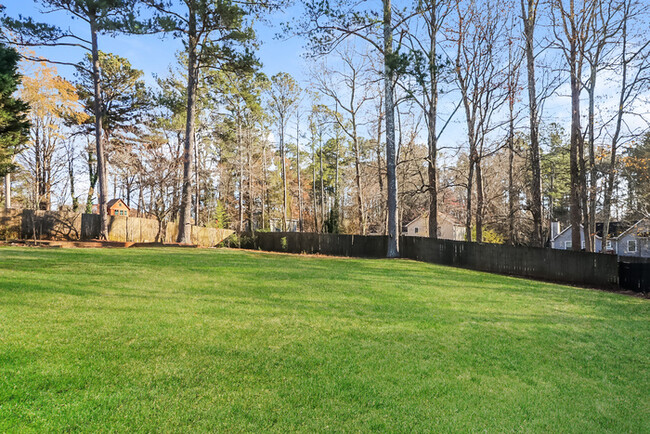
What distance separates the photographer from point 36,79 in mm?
19953

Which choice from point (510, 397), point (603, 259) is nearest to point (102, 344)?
point (510, 397)

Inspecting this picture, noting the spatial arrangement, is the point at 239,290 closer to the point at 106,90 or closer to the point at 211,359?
the point at 211,359

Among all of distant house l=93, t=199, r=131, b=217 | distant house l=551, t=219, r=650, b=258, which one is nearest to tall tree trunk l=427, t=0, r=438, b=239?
distant house l=551, t=219, r=650, b=258

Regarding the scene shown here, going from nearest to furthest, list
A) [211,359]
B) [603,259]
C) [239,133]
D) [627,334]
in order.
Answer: [211,359], [627,334], [603,259], [239,133]

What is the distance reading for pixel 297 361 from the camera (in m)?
3.45

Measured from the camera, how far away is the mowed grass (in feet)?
8.29

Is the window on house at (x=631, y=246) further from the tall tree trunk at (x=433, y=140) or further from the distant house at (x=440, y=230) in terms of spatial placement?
the tall tree trunk at (x=433, y=140)

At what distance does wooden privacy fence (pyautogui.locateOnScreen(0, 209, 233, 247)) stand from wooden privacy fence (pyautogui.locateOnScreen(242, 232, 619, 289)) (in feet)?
24.3

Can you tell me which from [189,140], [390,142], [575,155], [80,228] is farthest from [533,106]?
[80,228]

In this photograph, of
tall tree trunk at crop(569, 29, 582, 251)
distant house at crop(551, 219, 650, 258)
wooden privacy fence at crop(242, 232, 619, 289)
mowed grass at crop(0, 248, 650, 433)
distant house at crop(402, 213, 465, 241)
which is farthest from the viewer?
distant house at crop(402, 213, 465, 241)

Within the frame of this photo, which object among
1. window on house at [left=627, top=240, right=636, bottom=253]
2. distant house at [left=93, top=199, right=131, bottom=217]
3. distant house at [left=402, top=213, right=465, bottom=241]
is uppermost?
distant house at [left=93, top=199, right=131, bottom=217]

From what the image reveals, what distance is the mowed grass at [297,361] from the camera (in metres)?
2.53

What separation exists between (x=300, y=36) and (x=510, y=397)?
40.0 feet

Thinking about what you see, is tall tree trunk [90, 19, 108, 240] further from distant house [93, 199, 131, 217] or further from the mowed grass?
distant house [93, 199, 131, 217]
